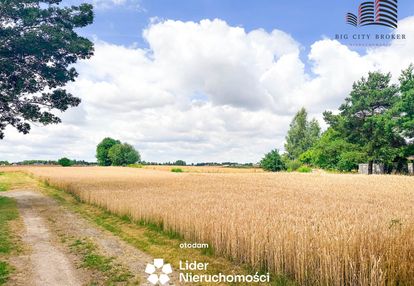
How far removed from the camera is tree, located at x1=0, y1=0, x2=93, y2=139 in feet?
72.7

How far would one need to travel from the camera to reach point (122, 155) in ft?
471

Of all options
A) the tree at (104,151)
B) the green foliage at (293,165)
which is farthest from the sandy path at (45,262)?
the tree at (104,151)

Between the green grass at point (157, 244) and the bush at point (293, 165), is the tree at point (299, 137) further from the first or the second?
the green grass at point (157, 244)

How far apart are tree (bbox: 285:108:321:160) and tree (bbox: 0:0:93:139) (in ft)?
261

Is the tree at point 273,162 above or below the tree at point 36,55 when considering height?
below

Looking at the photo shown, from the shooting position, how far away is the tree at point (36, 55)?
72.7ft

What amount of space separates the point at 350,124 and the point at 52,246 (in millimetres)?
54669

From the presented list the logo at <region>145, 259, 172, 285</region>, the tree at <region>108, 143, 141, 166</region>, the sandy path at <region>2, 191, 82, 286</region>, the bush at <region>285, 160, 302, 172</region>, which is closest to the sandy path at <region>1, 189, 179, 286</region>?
the sandy path at <region>2, 191, 82, 286</region>

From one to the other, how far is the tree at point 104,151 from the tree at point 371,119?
11511 cm

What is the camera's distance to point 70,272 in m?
9.06

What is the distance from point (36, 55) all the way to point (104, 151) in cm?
13665

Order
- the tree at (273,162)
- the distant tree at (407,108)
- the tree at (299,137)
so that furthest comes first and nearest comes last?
the tree at (299,137) < the tree at (273,162) < the distant tree at (407,108)

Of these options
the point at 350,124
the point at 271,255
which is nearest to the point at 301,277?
the point at 271,255

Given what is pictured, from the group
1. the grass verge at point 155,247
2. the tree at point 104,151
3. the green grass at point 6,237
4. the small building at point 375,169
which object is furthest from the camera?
the tree at point 104,151
